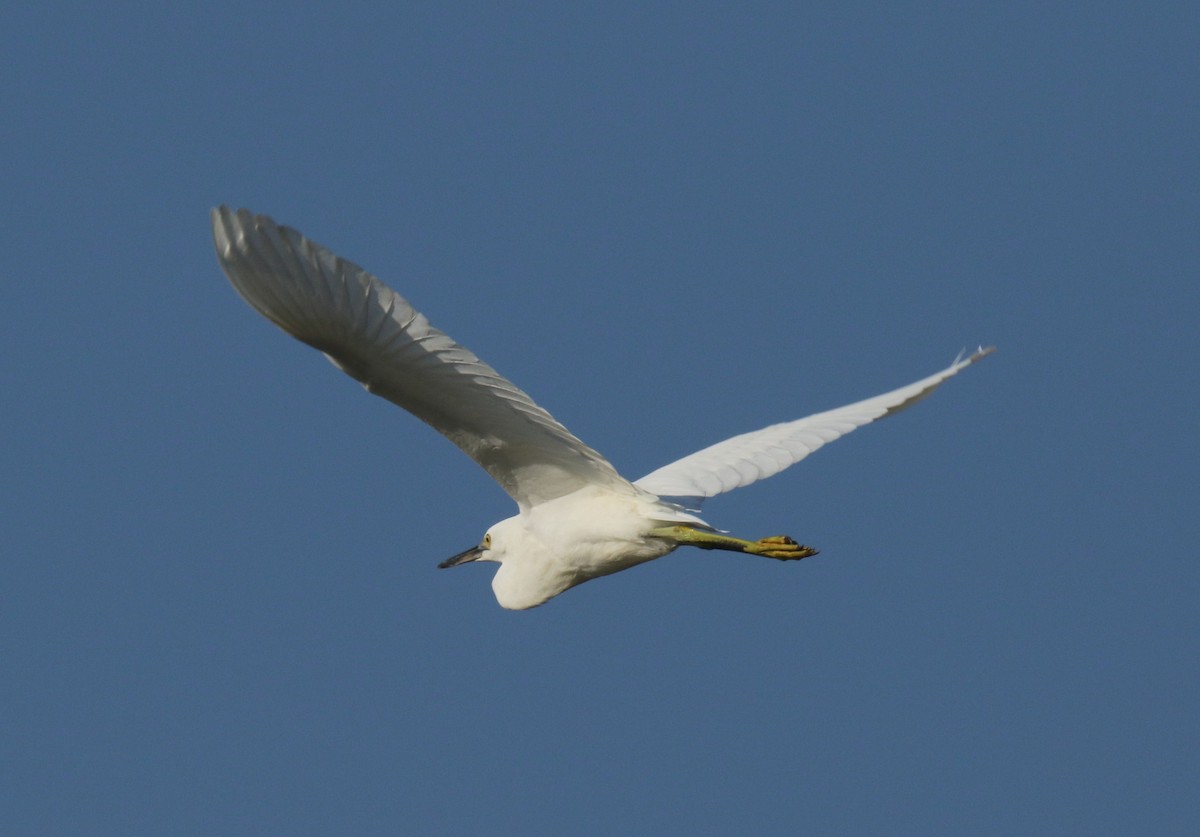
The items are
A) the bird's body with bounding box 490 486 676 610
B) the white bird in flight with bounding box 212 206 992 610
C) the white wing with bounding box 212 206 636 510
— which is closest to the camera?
the white wing with bounding box 212 206 636 510

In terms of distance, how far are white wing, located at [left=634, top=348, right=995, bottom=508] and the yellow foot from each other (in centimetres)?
54

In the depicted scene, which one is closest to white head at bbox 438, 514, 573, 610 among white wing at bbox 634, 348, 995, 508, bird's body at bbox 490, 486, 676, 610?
bird's body at bbox 490, 486, 676, 610

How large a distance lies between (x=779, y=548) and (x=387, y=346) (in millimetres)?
3369

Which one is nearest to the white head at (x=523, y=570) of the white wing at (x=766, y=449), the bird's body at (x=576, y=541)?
the bird's body at (x=576, y=541)

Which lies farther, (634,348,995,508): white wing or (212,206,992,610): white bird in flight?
(634,348,995,508): white wing

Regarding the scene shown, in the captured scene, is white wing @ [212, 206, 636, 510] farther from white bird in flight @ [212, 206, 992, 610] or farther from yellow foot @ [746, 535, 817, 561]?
yellow foot @ [746, 535, 817, 561]

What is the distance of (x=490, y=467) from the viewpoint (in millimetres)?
9977

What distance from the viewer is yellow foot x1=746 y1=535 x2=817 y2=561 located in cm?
1016

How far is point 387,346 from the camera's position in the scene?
8031 millimetres

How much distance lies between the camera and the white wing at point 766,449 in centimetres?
1064

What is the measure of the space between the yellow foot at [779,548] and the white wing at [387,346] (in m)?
1.04

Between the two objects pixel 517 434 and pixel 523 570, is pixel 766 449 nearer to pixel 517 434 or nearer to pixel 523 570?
pixel 523 570

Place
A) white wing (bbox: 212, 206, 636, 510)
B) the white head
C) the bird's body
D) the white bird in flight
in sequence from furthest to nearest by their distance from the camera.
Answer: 1. the white head
2. the bird's body
3. the white bird in flight
4. white wing (bbox: 212, 206, 636, 510)

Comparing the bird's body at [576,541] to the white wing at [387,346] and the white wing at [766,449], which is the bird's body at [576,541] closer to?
the white wing at [387,346]
